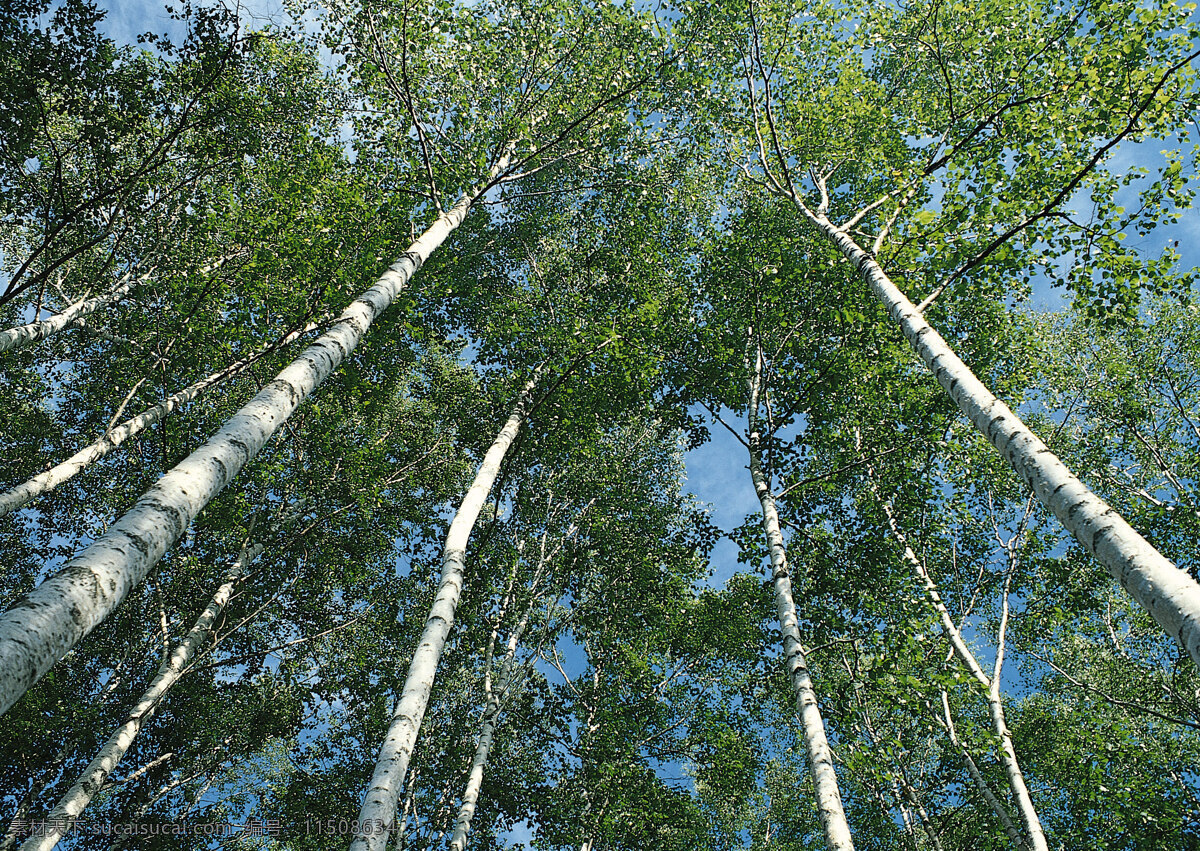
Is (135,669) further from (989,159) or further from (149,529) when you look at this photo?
(989,159)

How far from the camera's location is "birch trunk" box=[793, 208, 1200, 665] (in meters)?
2.99

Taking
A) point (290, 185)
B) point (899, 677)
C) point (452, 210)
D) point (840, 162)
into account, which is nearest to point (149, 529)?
point (452, 210)

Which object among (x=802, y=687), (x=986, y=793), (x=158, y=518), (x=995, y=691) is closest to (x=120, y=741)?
(x=158, y=518)

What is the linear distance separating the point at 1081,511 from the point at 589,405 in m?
7.87

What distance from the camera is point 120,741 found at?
8250 millimetres

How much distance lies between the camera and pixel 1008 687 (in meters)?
15.3

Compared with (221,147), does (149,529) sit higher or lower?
lower

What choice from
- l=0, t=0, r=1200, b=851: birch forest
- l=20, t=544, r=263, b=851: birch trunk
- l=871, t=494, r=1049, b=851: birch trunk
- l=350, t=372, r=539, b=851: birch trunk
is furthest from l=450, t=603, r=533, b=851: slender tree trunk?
l=871, t=494, r=1049, b=851: birch trunk

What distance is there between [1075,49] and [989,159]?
5.89ft

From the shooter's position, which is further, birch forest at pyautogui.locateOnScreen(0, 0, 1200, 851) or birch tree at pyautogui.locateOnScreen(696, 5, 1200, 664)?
birch forest at pyautogui.locateOnScreen(0, 0, 1200, 851)

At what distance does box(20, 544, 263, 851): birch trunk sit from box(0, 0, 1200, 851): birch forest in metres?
0.07

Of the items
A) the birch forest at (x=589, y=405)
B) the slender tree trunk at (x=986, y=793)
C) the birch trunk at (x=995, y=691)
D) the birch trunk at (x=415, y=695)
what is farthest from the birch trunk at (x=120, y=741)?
the slender tree trunk at (x=986, y=793)

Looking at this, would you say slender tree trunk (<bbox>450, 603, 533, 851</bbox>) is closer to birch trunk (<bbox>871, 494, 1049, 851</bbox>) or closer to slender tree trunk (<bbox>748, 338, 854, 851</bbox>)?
slender tree trunk (<bbox>748, 338, 854, 851</bbox>)

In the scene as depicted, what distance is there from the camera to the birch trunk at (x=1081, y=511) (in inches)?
118
